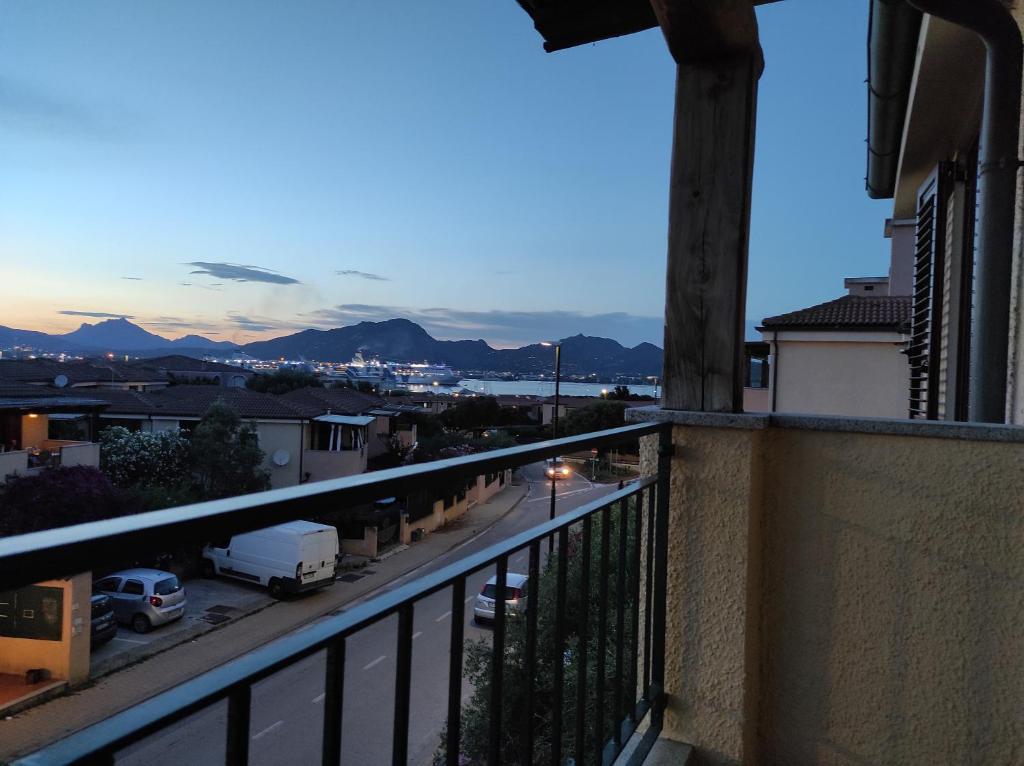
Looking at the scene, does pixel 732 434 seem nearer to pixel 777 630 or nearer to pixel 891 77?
pixel 777 630

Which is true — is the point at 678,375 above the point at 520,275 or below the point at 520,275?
below

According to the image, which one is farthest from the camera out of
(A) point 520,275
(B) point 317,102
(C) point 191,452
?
(A) point 520,275

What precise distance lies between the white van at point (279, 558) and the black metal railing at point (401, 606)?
7 centimetres

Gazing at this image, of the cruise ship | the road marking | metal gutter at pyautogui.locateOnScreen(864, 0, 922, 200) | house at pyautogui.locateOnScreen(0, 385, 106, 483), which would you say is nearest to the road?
the road marking

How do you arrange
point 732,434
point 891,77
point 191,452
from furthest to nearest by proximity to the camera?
1. point 191,452
2. point 891,77
3. point 732,434

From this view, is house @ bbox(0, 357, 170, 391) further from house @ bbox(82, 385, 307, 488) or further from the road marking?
the road marking

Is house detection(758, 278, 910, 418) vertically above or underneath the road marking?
above

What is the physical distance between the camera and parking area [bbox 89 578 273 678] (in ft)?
2.36

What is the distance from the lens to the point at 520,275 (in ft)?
233

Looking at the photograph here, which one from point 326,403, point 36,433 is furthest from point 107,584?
point 326,403

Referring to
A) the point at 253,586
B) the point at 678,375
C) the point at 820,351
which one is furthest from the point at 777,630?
the point at 820,351

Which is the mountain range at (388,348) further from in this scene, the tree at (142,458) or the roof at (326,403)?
the tree at (142,458)

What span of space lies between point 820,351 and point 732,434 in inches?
387

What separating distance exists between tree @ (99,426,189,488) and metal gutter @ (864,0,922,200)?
60.4 ft
